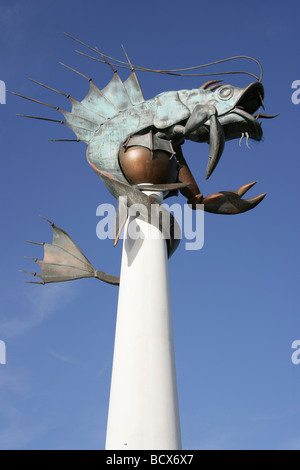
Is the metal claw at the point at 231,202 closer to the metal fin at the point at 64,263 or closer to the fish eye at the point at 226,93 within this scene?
the fish eye at the point at 226,93

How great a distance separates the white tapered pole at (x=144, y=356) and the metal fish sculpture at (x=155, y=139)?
30.7 inches

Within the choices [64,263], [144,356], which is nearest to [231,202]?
[64,263]

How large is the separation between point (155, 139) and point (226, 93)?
1.71m

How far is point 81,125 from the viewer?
507 inches

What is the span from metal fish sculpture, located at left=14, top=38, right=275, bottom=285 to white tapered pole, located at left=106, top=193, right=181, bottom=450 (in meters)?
0.78

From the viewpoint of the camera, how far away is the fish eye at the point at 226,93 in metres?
12.1

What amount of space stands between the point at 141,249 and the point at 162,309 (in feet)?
4.18

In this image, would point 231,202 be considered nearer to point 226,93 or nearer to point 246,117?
point 246,117

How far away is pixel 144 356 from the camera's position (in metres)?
9.47

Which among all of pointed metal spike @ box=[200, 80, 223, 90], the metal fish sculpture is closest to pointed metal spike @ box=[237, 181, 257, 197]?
the metal fish sculpture

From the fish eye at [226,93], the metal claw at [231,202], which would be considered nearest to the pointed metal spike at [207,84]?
the fish eye at [226,93]
